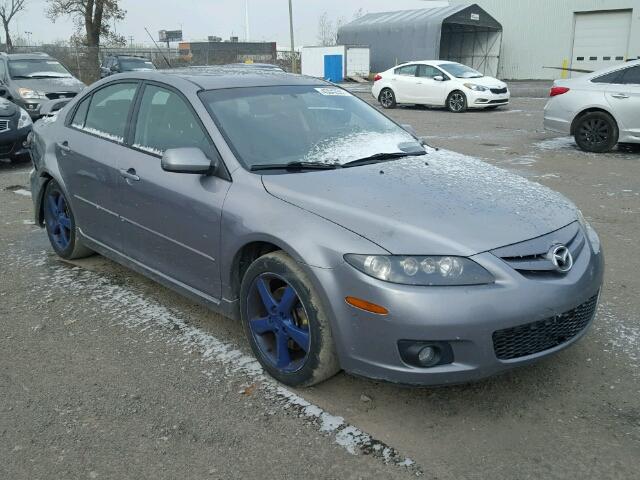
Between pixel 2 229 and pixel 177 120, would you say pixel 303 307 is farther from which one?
pixel 2 229

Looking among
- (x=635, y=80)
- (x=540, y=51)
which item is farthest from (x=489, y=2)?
(x=635, y=80)

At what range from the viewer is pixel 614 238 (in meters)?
5.73

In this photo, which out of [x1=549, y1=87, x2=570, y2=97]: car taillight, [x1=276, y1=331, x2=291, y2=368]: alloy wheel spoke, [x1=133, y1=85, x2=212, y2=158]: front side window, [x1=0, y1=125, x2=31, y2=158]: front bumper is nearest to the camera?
[x1=276, y1=331, x2=291, y2=368]: alloy wheel spoke

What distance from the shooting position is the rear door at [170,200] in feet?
11.5

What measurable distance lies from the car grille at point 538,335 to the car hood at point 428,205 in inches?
15.1

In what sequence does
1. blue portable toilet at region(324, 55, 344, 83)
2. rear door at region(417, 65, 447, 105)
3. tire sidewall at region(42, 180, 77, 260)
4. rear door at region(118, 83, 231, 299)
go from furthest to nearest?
blue portable toilet at region(324, 55, 344, 83) → rear door at region(417, 65, 447, 105) → tire sidewall at region(42, 180, 77, 260) → rear door at region(118, 83, 231, 299)

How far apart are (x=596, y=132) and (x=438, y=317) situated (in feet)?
29.4

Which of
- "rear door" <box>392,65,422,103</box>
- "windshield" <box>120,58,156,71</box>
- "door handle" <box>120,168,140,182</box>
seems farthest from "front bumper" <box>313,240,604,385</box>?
"windshield" <box>120,58,156,71</box>

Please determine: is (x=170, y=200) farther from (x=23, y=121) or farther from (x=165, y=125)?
(x=23, y=121)

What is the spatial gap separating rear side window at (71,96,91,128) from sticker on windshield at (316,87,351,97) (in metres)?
1.83

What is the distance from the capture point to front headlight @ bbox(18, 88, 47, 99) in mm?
13430

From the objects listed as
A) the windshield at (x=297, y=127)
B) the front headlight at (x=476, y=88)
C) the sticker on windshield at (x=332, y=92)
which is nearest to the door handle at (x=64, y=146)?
the windshield at (x=297, y=127)

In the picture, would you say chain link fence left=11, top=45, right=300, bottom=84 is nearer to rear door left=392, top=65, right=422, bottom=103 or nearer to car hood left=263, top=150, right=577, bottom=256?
rear door left=392, top=65, right=422, bottom=103

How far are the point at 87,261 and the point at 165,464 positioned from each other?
9.67ft
